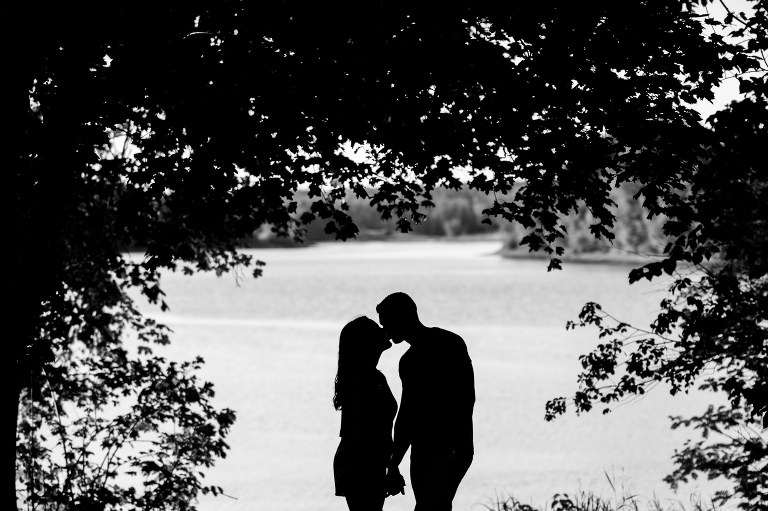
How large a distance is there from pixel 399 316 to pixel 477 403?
738 inches

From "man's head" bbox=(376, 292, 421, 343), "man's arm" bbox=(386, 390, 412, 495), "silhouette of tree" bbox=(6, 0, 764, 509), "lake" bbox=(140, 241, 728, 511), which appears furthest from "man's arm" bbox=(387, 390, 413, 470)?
"lake" bbox=(140, 241, 728, 511)

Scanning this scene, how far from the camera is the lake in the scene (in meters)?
16.1

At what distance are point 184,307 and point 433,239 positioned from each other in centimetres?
14584

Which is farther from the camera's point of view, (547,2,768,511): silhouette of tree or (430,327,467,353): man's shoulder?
(547,2,768,511): silhouette of tree

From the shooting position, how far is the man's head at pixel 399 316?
4129mm

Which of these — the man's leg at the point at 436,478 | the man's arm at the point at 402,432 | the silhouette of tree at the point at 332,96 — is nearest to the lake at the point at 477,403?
the silhouette of tree at the point at 332,96

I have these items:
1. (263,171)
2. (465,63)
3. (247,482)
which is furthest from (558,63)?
(247,482)

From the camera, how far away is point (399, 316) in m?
4.13

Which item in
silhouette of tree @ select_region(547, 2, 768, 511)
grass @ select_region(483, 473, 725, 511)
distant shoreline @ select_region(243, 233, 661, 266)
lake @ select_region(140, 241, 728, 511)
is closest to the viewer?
silhouette of tree @ select_region(547, 2, 768, 511)

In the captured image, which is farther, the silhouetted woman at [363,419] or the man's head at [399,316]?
the silhouetted woman at [363,419]

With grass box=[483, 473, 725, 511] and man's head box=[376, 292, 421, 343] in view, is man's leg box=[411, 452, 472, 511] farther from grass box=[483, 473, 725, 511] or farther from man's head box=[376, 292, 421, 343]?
grass box=[483, 473, 725, 511]

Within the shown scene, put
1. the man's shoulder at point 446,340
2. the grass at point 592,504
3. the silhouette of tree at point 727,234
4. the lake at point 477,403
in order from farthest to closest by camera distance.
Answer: the lake at point 477,403 < the grass at point 592,504 < the silhouette of tree at point 727,234 < the man's shoulder at point 446,340

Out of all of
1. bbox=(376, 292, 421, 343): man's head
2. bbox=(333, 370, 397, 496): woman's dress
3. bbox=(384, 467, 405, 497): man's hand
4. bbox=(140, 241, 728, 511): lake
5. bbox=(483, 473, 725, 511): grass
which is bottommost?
bbox=(140, 241, 728, 511): lake

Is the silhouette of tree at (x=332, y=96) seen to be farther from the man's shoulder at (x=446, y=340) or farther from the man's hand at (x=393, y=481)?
the man's hand at (x=393, y=481)
